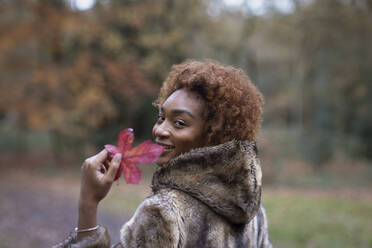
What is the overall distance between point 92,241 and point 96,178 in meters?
0.27

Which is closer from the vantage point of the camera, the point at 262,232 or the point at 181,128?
the point at 181,128

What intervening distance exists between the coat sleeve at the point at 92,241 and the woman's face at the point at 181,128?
411mm

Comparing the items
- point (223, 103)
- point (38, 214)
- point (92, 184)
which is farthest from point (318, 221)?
point (92, 184)

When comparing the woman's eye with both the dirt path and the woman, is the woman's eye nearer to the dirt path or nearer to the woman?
the woman

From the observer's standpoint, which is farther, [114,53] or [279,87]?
[279,87]

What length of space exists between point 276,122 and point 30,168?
2216 centimetres

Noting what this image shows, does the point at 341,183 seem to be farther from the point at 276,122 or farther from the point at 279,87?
the point at 276,122

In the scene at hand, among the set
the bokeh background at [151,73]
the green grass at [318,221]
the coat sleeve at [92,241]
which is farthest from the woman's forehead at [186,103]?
the bokeh background at [151,73]

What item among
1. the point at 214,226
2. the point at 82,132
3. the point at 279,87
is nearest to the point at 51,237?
the point at 214,226

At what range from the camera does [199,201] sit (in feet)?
5.61

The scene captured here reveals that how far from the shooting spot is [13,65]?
46.5 ft

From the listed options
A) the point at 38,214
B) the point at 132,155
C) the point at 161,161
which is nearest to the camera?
the point at 132,155

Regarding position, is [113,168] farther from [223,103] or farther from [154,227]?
[223,103]

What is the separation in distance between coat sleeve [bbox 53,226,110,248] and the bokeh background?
32.6 ft
